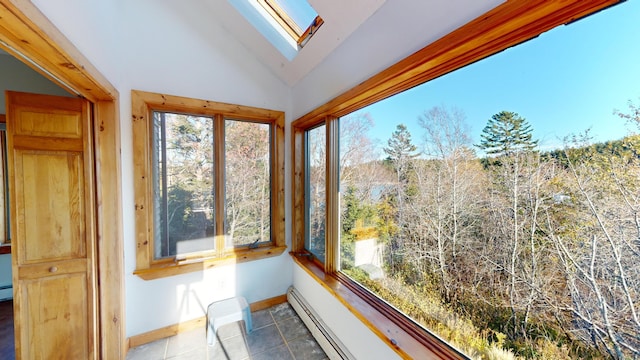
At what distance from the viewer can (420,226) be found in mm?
1261

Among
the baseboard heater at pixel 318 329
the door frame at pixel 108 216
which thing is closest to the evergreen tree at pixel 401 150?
the baseboard heater at pixel 318 329

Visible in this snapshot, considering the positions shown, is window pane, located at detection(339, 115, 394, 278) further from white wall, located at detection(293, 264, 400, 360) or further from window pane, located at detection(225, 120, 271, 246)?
window pane, located at detection(225, 120, 271, 246)

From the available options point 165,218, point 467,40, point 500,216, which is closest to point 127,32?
point 165,218

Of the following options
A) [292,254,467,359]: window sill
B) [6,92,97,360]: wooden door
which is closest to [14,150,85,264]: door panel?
[6,92,97,360]: wooden door

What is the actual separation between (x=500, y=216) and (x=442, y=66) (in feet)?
2.36

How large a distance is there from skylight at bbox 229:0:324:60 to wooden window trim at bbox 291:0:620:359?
638 mm

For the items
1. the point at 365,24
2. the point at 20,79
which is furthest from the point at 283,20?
the point at 20,79

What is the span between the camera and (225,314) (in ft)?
6.52

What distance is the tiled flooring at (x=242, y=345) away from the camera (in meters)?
1.87

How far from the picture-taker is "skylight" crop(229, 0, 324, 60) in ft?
5.94

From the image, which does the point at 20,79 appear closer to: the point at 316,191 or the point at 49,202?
the point at 49,202

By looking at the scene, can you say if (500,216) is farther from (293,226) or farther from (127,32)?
(127,32)

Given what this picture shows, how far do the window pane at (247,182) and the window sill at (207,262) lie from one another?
0.13 m

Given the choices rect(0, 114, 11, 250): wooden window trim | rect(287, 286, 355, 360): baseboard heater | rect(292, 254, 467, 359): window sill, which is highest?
rect(0, 114, 11, 250): wooden window trim
